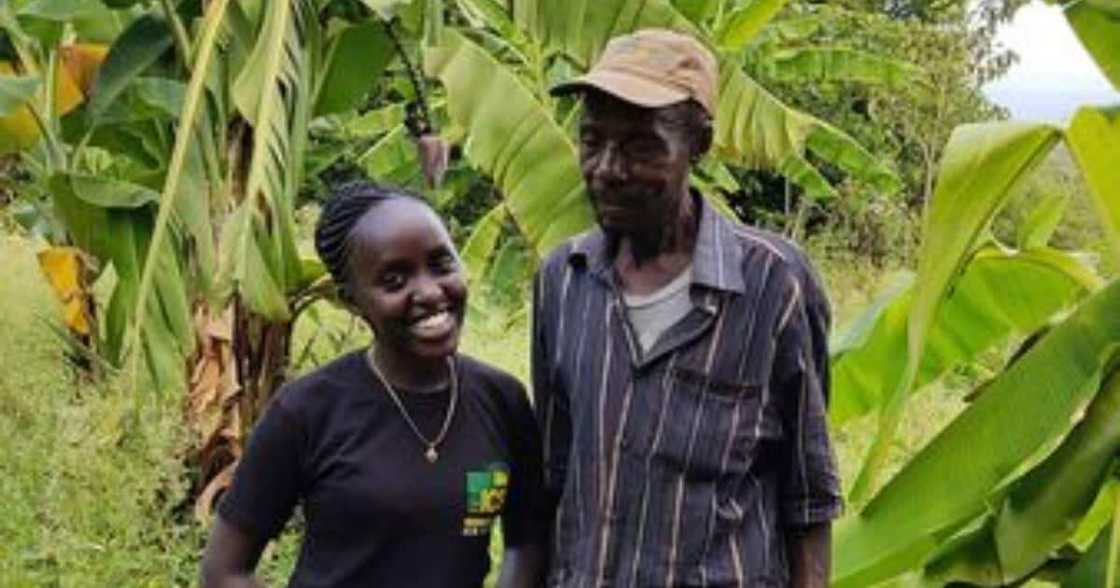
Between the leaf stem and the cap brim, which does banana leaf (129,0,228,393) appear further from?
the leaf stem

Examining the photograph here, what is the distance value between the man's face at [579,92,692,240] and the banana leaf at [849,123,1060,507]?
36cm

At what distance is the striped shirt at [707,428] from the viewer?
1.84 meters

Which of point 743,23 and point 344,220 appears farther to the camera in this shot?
point 743,23

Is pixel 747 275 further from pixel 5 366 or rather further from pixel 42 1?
pixel 5 366

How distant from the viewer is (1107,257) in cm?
245

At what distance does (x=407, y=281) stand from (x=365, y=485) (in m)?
0.24

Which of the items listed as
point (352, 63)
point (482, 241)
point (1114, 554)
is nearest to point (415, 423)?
point (1114, 554)

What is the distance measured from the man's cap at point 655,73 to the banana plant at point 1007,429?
33 centimetres

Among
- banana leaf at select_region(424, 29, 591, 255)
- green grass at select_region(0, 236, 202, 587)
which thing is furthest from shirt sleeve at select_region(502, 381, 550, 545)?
banana leaf at select_region(424, 29, 591, 255)

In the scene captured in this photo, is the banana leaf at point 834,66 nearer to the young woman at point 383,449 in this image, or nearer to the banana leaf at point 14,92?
the banana leaf at point 14,92


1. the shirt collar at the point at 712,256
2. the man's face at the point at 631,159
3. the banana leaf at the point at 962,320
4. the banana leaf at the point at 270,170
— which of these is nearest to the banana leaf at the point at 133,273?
the banana leaf at the point at 270,170

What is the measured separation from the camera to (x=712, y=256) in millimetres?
1865

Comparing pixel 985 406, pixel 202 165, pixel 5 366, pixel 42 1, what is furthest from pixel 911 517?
pixel 5 366

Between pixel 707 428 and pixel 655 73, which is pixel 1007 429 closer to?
pixel 707 428
